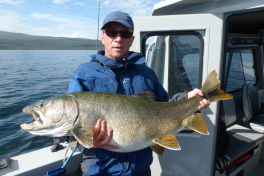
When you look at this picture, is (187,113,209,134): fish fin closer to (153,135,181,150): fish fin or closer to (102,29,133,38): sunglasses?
(153,135,181,150): fish fin

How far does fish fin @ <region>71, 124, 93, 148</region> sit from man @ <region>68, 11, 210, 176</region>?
199 mm

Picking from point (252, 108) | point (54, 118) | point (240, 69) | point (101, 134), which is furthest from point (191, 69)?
point (240, 69)

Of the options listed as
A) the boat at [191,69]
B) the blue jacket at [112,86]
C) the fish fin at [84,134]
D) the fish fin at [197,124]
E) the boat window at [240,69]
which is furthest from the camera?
the boat window at [240,69]

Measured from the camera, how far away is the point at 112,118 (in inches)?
85.3

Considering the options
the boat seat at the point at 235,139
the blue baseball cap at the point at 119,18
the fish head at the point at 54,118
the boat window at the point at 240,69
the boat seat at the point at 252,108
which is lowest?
the boat seat at the point at 235,139

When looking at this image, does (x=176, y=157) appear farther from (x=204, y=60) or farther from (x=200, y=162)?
(x=204, y=60)

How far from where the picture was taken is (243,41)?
638 cm

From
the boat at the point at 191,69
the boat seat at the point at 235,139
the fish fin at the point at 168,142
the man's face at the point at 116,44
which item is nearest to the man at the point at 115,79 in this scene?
the man's face at the point at 116,44

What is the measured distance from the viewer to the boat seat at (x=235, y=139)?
3778mm

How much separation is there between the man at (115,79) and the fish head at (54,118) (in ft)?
0.75

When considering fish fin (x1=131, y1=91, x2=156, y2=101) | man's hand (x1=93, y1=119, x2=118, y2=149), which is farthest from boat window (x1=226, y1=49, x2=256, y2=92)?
man's hand (x1=93, y1=119, x2=118, y2=149)

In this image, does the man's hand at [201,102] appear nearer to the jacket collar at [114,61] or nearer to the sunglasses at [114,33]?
the jacket collar at [114,61]

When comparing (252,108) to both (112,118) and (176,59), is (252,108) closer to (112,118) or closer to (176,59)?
(176,59)

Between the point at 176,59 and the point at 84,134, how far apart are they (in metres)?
2.28
